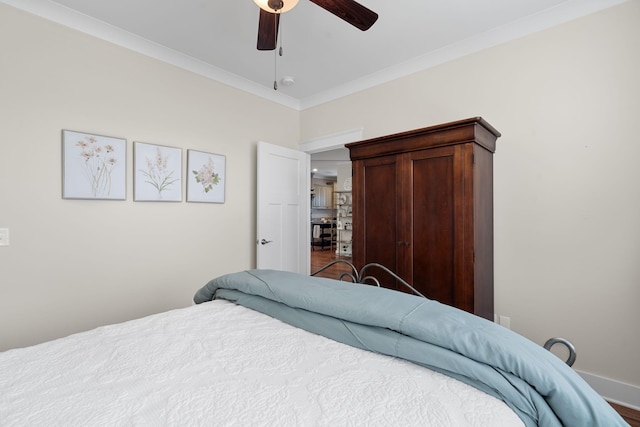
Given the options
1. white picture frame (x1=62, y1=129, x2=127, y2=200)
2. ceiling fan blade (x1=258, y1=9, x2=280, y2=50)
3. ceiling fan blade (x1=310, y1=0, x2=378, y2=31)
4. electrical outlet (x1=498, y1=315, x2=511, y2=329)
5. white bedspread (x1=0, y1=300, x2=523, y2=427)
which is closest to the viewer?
white bedspread (x1=0, y1=300, x2=523, y2=427)

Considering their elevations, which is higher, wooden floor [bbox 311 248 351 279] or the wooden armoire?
the wooden armoire

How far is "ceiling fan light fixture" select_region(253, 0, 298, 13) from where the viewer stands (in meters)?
1.51

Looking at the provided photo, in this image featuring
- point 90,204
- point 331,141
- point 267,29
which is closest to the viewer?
point 267,29

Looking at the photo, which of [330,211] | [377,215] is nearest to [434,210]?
[377,215]

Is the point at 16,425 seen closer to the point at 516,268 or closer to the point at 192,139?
the point at 192,139

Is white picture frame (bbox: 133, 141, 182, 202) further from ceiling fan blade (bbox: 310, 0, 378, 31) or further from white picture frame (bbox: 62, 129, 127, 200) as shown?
ceiling fan blade (bbox: 310, 0, 378, 31)

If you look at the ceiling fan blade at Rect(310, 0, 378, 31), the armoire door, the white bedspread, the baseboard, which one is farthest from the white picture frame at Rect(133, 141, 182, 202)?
the baseboard

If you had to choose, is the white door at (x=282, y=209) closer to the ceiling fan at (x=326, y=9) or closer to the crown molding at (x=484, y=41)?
the crown molding at (x=484, y=41)

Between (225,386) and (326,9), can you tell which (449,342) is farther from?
(326,9)

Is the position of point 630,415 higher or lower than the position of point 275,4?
lower

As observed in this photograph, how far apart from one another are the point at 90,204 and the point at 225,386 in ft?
6.74

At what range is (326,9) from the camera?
1.53 meters

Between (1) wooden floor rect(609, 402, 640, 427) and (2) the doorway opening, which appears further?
(2) the doorway opening

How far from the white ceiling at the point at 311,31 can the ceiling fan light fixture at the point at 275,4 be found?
63cm
